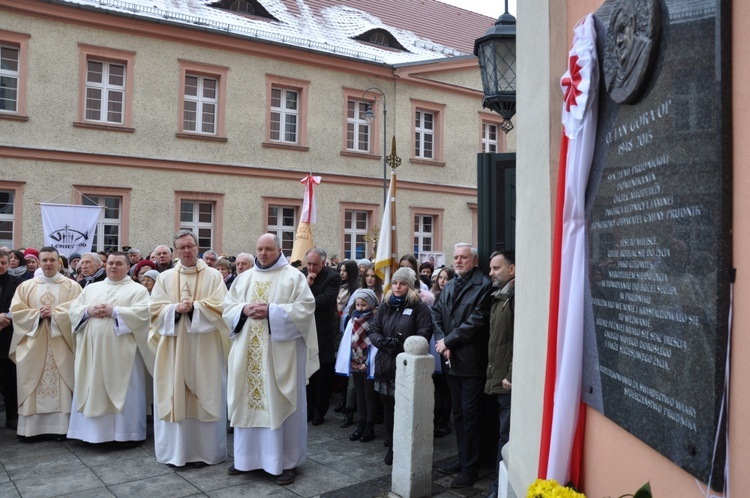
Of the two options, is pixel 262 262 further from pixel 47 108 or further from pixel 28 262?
pixel 47 108

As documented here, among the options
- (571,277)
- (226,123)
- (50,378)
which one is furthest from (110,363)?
(226,123)

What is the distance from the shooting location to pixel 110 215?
17781mm

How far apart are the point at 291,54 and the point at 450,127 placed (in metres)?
6.47

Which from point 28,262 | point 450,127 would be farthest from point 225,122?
point 28,262

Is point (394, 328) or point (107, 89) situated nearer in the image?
point (394, 328)

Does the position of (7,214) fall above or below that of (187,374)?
above

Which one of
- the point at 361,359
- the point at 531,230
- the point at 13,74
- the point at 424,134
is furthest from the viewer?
the point at 424,134

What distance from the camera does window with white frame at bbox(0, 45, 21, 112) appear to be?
16.5 m

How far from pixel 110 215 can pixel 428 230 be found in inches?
423

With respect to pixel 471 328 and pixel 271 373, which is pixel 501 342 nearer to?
pixel 471 328

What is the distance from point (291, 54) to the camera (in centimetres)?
2012

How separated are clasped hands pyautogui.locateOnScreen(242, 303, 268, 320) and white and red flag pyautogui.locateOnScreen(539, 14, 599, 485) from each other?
147 inches

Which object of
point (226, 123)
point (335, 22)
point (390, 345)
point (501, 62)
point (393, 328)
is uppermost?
point (335, 22)

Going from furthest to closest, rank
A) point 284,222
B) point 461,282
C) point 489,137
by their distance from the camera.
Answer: point 489,137 < point 284,222 < point 461,282
